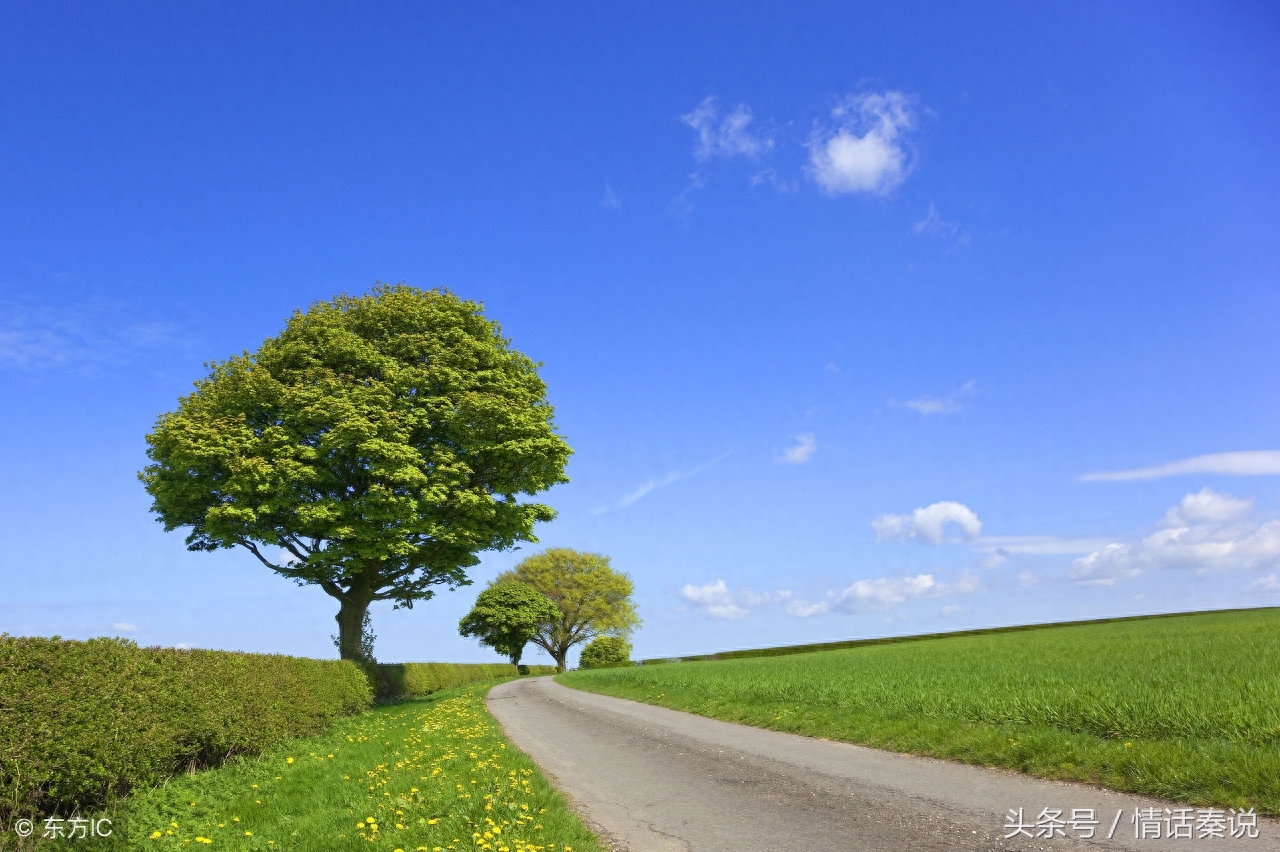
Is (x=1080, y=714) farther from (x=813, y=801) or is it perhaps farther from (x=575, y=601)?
(x=575, y=601)

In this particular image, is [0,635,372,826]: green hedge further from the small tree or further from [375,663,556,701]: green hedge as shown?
the small tree

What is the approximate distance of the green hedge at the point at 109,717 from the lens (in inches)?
299

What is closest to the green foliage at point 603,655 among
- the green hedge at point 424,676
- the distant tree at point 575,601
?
the distant tree at point 575,601

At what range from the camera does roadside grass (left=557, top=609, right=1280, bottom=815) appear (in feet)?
27.3

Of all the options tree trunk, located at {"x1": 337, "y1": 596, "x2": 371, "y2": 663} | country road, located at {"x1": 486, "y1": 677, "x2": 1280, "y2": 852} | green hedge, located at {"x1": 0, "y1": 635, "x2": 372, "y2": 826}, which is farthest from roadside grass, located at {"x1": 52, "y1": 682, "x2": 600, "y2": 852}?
tree trunk, located at {"x1": 337, "y1": 596, "x2": 371, "y2": 663}

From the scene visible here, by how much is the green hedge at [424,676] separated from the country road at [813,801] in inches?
713

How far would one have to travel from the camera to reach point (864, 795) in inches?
356

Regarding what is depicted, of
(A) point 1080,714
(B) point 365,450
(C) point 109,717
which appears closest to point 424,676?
(B) point 365,450

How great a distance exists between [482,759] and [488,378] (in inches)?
664

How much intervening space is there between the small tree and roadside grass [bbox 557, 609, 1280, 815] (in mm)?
45568

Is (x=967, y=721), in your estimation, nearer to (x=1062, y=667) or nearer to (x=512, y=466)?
(x=1062, y=667)

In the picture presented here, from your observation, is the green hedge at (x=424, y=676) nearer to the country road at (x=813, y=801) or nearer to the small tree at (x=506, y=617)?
the small tree at (x=506, y=617)

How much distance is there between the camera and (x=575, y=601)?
274ft

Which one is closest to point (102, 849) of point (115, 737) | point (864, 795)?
point (115, 737)
